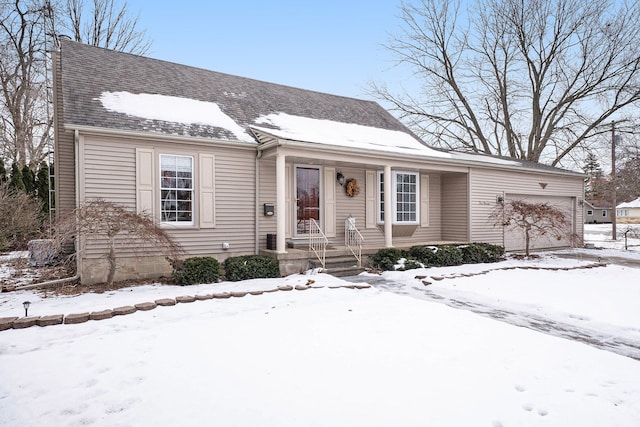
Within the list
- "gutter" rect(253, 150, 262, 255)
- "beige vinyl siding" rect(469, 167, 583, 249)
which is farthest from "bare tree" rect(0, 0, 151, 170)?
"beige vinyl siding" rect(469, 167, 583, 249)

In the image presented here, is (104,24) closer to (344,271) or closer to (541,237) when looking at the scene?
(344,271)

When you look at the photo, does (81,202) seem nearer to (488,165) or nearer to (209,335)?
(209,335)

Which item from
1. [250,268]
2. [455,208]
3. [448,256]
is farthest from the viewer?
[455,208]

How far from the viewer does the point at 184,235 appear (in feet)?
26.2

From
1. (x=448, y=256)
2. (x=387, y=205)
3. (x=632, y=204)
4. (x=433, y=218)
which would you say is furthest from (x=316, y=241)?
(x=632, y=204)

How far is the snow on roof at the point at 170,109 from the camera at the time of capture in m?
8.00

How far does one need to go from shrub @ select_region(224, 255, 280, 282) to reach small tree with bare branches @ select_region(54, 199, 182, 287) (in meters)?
1.05

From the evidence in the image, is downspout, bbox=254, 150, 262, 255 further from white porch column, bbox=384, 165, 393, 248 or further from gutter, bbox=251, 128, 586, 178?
white porch column, bbox=384, 165, 393, 248

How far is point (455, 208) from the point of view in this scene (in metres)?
12.0

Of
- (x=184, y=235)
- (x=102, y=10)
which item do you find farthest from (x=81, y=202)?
(x=102, y=10)

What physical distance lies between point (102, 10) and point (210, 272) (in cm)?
1950

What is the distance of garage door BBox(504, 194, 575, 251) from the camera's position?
1293 cm

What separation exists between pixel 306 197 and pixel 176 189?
10.7 feet

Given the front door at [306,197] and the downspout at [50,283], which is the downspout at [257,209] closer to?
the front door at [306,197]
